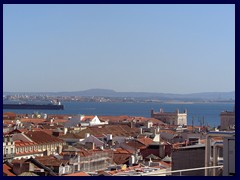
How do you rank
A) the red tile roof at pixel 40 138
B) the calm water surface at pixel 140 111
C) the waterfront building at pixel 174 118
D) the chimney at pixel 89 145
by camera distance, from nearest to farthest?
the chimney at pixel 89 145 < the red tile roof at pixel 40 138 < the waterfront building at pixel 174 118 < the calm water surface at pixel 140 111

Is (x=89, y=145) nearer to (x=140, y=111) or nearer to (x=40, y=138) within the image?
(x=40, y=138)

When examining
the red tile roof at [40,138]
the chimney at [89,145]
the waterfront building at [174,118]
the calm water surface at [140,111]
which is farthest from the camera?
the calm water surface at [140,111]

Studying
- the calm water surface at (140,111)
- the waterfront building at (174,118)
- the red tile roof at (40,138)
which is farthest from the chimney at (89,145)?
the calm water surface at (140,111)

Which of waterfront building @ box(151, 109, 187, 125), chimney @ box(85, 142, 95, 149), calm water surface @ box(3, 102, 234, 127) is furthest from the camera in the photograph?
calm water surface @ box(3, 102, 234, 127)

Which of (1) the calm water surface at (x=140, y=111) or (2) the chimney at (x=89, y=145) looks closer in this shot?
(2) the chimney at (x=89, y=145)

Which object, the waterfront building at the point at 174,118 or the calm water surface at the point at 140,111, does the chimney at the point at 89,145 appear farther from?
the calm water surface at the point at 140,111

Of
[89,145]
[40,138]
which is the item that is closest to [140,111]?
[40,138]

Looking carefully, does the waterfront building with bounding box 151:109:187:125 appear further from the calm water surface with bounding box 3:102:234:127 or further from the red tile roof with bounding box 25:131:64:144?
the red tile roof with bounding box 25:131:64:144

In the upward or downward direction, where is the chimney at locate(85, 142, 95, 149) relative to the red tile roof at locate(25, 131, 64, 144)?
downward

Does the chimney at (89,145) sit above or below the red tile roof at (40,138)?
below

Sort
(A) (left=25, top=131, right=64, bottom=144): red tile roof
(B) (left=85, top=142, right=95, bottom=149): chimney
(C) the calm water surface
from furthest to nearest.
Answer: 1. (C) the calm water surface
2. (A) (left=25, top=131, right=64, bottom=144): red tile roof
3. (B) (left=85, top=142, right=95, bottom=149): chimney

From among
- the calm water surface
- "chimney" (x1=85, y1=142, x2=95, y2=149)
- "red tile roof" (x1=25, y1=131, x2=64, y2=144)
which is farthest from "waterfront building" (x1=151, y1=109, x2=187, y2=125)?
"chimney" (x1=85, y1=142, x2=95, y2=149)

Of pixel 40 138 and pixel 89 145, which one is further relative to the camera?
pixel 40 138
